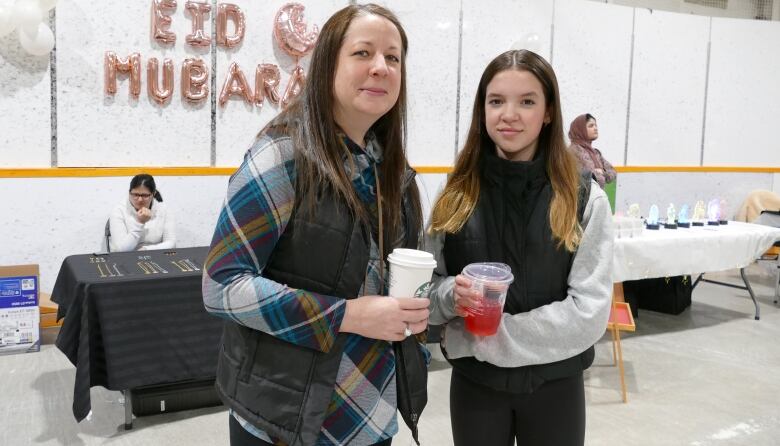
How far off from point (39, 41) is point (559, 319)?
4685 mm

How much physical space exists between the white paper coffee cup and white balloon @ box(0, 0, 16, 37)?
183 inches

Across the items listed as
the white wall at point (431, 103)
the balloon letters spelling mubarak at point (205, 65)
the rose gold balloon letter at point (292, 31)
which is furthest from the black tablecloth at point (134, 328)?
the rose gold balloon letter at point (292, 31)

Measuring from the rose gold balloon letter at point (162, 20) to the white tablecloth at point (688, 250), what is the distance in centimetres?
398

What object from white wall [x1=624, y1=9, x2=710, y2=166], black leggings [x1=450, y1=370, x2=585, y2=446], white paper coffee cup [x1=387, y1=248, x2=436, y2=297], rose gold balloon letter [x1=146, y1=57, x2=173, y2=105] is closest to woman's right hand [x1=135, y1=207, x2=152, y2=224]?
rose gold balloon letter [x1=146, y1=57, x2=173, y2=105]

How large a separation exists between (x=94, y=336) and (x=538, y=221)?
2.35 metres

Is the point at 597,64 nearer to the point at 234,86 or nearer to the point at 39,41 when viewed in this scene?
the point at 234,86

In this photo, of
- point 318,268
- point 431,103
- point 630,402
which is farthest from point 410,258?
point 431,103

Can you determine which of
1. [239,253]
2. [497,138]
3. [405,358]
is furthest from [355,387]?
[497,138]

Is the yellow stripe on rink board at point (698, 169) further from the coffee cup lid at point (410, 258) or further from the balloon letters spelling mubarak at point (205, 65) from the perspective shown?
the coffee cup lid at point (410, 258)

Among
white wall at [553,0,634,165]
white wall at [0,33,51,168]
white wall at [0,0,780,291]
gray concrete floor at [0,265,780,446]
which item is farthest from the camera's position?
white wall at [553,0,634,165]

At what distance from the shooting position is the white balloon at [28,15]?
15.0 feet

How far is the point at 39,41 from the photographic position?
470 cm

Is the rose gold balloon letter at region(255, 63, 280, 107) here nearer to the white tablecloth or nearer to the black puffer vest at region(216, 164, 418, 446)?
the white tablecloth

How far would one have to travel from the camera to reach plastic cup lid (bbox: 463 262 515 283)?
1.43 meters
